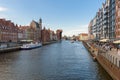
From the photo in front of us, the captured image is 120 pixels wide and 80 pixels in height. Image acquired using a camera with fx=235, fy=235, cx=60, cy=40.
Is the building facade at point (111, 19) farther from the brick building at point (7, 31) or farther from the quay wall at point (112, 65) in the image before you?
the brick building at point (7, 31)

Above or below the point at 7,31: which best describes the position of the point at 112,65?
below

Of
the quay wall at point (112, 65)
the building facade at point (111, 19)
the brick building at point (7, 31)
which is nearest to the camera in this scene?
the quay wall at point (112, 65)

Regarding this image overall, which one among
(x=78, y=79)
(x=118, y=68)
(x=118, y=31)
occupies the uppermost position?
(x=118, y=31)

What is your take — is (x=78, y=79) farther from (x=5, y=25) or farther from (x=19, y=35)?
(x=19, y=35)

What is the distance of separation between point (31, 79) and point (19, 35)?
480ft

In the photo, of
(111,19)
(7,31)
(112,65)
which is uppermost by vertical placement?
(111,19)

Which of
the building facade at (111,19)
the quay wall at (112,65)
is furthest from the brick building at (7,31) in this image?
the quay wall at (112,65)

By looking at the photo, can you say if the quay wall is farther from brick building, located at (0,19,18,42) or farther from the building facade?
brick building, located at (0,19,18,42)

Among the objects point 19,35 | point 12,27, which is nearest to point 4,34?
point 12,27

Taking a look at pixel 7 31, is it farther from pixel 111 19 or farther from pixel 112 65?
pixel 112 65

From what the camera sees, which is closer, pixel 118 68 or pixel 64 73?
pixel 118 68

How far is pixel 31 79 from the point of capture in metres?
37.4

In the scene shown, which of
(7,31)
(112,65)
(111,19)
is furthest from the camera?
(7,31)

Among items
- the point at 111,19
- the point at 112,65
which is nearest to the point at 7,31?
the point at 111,19
